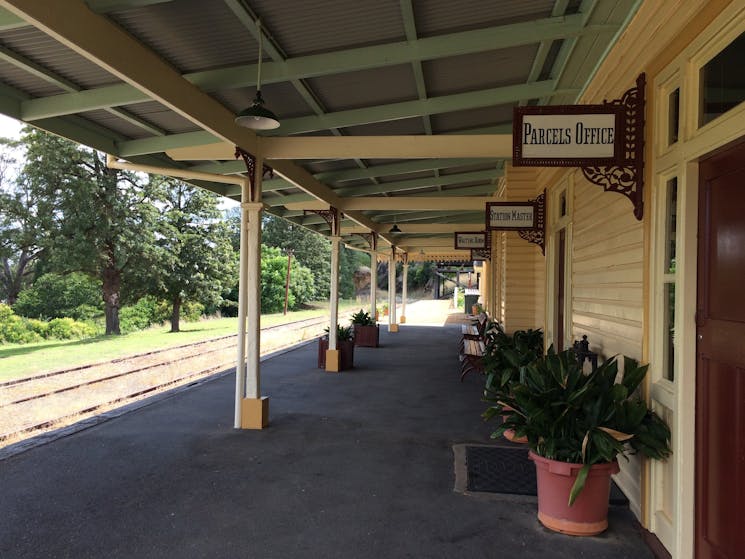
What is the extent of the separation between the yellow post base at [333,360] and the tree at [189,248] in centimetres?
1227

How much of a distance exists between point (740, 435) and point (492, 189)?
8.45 meters

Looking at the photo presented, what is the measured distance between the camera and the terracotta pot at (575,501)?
2.97m

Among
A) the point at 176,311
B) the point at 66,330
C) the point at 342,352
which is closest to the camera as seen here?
the point at 342,352

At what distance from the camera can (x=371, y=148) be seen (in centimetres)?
513

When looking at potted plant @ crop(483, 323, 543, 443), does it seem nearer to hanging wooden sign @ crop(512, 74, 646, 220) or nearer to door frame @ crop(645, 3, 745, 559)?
door frame @ crop(645, 3, 745, 559)

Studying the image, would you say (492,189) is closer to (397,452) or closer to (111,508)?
(397,452)

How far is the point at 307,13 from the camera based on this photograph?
3277 mm

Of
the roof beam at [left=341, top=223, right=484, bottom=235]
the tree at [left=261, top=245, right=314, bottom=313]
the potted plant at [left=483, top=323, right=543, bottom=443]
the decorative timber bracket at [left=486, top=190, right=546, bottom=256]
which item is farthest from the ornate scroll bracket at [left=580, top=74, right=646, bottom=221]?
the tree at [left=261, top=245, right=314, bottom=313]

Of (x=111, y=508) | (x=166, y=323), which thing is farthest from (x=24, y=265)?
(x=111, y=508)

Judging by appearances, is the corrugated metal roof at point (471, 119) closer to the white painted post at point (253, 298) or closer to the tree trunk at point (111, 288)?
the white painted post at point (253, 298)

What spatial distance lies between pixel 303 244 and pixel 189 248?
81.6ft

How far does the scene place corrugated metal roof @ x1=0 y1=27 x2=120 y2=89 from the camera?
3.11 meters

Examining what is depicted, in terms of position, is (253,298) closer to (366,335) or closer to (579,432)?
(579,432)

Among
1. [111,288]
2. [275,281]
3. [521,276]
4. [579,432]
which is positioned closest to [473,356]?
[521,276]
